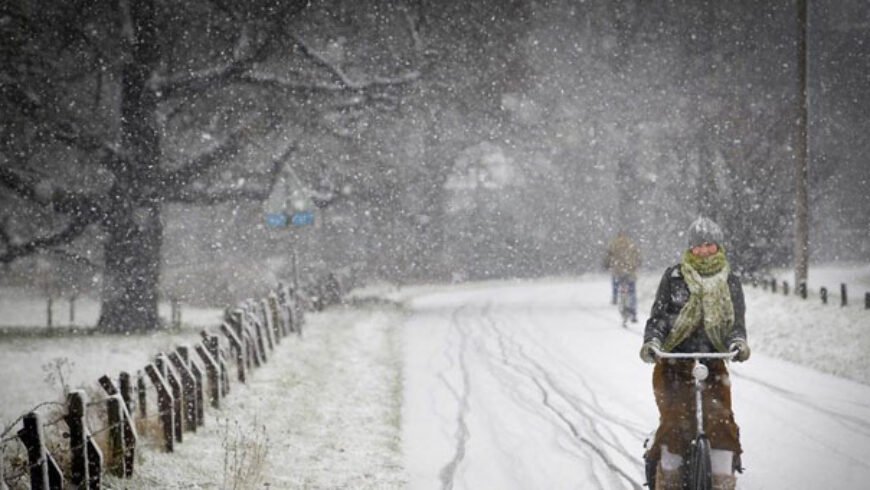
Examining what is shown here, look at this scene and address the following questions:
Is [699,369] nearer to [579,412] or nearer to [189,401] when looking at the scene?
[579,412]

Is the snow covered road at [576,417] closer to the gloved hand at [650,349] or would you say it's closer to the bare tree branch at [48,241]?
the gloved hand at [650,349]

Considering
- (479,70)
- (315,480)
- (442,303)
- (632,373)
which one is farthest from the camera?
(442,303)

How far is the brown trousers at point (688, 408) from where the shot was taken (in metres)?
5.46

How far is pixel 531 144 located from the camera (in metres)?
43.5

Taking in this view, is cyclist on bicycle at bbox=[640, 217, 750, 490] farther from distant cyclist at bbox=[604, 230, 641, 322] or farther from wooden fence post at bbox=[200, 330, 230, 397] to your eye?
distant cyclist at bbox=[604, 230, 641, 322]

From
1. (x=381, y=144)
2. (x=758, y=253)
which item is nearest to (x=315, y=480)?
(x=758, y=253)

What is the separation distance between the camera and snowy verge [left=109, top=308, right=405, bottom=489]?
7.40 meters

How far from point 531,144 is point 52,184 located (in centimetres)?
2832

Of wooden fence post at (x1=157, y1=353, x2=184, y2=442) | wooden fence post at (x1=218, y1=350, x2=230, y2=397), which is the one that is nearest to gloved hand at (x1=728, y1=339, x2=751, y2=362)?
wooden fence post at (x1=157, y1=353, x2=184, y2=442)

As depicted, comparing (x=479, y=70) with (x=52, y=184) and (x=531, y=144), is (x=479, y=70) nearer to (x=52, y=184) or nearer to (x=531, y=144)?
(x=52, y=184)

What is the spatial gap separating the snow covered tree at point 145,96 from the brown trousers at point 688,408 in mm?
15131

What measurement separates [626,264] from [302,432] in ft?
38.3

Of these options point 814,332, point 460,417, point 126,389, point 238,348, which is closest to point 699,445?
point 460,417

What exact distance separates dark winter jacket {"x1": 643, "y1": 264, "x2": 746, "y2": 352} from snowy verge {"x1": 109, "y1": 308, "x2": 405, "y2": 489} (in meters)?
3.03
